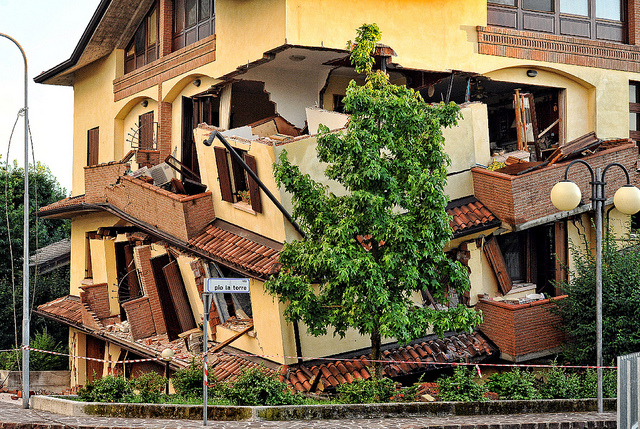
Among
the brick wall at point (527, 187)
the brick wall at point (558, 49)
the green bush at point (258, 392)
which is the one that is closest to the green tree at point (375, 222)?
the green bush at point (258, 392)

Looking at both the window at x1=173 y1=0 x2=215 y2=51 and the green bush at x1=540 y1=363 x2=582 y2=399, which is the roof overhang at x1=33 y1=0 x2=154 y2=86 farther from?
the green bush at x1=540 y1=363 x2=582 y2=399

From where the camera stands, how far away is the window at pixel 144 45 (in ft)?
87.1

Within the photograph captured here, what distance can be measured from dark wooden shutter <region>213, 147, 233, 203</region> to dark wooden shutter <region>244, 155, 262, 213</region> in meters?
1.21

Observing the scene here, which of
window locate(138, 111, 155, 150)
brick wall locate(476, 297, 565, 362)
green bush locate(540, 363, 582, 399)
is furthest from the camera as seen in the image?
window locate(138, 111, 155, 150)

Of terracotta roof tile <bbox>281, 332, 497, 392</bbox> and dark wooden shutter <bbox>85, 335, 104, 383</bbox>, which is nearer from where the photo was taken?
terracotta roof tile <bbox>281, 332, 497, 392</bbox>

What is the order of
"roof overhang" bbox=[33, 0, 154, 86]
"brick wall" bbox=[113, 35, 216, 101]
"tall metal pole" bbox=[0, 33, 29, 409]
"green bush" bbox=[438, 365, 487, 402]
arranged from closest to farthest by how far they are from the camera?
"green bush" bbox=[438, 365, 487, 402]
"tall metal pole" bbox=[0, 33, 29, 409]
"brick wall" bbox=[113, 35, 216, 101]
"roof overhang" bbox=[33, 0, 154, 86]

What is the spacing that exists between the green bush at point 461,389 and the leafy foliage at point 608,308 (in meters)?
3.82

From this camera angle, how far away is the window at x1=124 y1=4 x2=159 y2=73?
87.1ft

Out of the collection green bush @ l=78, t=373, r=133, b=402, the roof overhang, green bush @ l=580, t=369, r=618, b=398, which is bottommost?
green bush @ l=580, t=369, r=618, b=398

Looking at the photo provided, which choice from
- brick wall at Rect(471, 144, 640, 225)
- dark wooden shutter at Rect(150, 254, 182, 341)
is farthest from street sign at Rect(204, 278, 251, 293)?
dark wooden shutter at Rect(150, 254, 182, 341)

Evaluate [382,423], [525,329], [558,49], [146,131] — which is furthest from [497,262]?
[146,131]

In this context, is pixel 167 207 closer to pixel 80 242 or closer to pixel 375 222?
pixel 375 222

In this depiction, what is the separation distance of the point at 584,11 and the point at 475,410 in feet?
43.3

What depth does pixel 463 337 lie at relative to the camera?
1864cm
